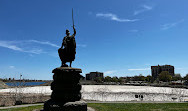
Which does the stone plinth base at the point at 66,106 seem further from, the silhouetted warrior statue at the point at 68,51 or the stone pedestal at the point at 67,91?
the silhouetted warrior statue at the point at 68,51

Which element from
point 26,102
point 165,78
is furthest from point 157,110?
point 165,78

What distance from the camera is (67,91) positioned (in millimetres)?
7590

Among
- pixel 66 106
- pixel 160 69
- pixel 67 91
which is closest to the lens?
pixel 66 106

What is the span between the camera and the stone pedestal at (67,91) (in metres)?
7.24

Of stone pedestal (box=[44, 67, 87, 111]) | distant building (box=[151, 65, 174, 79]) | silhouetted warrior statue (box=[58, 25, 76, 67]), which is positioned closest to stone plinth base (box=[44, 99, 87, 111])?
stone pedestal (box=[44, 67, 87, 111])

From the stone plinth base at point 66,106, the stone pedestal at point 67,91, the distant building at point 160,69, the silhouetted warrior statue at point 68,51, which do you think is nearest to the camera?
the stone plinth base at point 66,106

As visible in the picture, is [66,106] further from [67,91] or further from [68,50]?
[68,50]

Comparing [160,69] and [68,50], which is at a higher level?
[160,69]

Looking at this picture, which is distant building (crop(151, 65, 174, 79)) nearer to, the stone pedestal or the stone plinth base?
the stone pedestal

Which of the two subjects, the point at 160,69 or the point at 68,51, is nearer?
the point at 68,51

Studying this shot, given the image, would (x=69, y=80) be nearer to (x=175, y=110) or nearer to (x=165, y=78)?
(x=175, y=110)

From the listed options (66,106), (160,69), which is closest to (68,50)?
(66,106)

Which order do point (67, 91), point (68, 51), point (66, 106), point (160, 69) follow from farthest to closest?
1. point (160, 69)
2. point (68, 51)
3. point (67, 91)
4. point (66, 106)

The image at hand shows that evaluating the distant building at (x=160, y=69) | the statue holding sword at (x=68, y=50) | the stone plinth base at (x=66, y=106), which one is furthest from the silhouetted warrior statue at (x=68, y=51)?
the distant building at (x=160, y=69)
